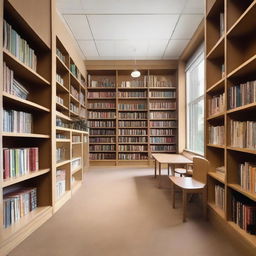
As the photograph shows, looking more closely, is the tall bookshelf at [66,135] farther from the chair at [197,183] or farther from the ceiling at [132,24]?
the chair at [197,183]

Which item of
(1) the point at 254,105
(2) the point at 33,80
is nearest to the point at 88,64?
(2) the point at 33,80

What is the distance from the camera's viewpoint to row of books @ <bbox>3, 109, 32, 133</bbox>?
1.76m

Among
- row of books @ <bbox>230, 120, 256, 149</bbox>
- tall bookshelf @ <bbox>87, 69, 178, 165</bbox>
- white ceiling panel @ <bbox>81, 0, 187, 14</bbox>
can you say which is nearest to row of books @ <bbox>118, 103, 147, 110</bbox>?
tall bookshelf @ <bbox>87, 69, 178, 165</bbox>

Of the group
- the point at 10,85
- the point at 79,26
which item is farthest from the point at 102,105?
the point at 10,85

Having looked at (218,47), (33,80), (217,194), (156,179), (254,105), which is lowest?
(156,179)

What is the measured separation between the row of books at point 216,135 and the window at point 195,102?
2.05 meters

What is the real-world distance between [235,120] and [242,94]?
29 cm

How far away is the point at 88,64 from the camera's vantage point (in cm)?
591

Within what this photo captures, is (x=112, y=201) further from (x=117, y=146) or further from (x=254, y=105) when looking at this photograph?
(x=117, y=146)

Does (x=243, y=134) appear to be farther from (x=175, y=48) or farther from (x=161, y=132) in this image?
(x=161, y=132)

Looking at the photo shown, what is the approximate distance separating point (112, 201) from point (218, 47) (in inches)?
99.8

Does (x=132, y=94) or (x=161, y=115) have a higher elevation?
(x=132, y=94)

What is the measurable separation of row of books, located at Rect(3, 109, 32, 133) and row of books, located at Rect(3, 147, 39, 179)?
21cm

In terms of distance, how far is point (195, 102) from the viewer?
5027mm
